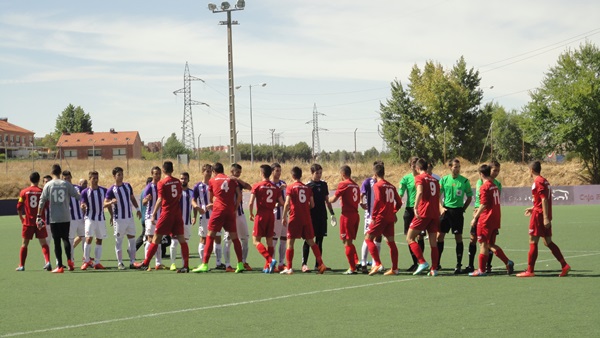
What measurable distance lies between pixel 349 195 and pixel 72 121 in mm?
120144

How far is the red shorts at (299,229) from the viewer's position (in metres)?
14.7

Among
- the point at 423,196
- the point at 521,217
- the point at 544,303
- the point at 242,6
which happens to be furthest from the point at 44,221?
the point at 242,6

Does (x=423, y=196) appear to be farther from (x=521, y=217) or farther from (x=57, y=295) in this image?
(x=521, y=217)

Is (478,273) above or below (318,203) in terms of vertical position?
below

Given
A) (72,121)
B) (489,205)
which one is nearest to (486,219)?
(489,205)

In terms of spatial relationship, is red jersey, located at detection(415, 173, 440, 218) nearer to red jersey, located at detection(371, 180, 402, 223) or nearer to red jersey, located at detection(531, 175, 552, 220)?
red jersey, located at detection(371, 180, 402, 223)

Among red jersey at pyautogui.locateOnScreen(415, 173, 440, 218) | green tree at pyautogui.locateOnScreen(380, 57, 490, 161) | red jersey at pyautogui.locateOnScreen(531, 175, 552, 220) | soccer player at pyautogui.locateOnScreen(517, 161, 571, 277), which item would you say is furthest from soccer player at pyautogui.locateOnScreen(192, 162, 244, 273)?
green tree at pyautogui.locateOnScreen(380, 57, 490, 161)

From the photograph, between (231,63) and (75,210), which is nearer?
(75,210)

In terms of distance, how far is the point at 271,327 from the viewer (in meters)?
9.07

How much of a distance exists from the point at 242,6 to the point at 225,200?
25.5m

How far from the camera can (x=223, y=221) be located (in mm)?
15047

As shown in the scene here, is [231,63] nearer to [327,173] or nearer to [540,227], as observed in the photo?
[327,173]

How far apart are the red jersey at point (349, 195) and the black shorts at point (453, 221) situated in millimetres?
1678

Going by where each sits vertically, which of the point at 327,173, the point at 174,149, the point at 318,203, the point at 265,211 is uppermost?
the point at 174,149
